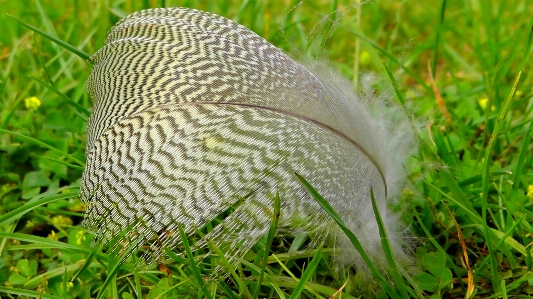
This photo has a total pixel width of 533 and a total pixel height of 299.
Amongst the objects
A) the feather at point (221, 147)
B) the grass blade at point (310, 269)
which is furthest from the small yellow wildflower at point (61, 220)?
the grass blade at point (310, 269)

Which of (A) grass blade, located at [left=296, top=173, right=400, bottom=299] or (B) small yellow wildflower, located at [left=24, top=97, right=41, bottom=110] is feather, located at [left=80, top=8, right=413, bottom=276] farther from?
(B) small yellow wildflower, located at [left=24, top=97, right=41, bottom=110]

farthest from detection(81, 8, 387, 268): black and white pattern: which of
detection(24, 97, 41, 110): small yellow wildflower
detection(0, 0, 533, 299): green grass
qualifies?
detection(24, 97, 41, 110): small yellow wildflower

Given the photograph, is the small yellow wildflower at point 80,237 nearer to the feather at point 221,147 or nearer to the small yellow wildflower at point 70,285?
the small yellow wildflower at point 70,285

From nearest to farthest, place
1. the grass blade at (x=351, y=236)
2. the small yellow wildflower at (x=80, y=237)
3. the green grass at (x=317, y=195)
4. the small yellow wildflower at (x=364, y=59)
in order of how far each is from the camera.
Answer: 1. the grass blade at (x=351, y=236)
2. the green grass at (x=317, y=195)
3. the small yellow wildflower at (x=80, y=237)
4. the small yellow wildflower at (x=364, y=59)

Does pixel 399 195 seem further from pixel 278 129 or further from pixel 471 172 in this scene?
pixel 278 129

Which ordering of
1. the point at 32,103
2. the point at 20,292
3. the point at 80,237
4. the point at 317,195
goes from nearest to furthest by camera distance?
1. the point at 317,195
2. the point at 20,292
3. the point at 80,237
4. the point at 32,103

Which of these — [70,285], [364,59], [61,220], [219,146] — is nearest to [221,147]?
[219,146]

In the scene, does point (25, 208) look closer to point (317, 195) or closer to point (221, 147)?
point (221, 147)
